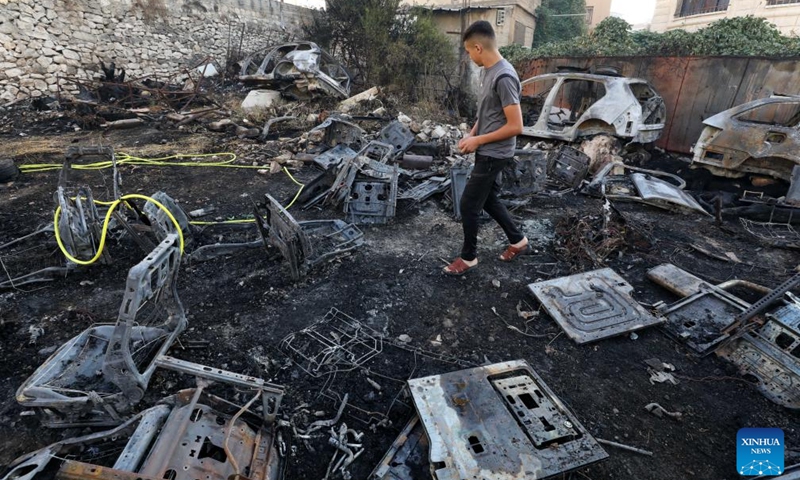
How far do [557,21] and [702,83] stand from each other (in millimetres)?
16942

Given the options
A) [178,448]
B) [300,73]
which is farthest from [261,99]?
[178,448]

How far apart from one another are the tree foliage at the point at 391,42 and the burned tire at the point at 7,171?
343 inches

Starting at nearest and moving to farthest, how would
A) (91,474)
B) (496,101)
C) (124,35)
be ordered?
(91,474) → (496,101) → (124,35)

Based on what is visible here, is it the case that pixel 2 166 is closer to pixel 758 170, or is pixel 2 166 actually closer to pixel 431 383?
pixel 431 383

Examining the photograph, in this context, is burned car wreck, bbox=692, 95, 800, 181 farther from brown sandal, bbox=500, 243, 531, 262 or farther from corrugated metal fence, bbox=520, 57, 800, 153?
brown sandal, bbox=500, 243, 531, 262

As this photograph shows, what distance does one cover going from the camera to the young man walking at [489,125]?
2.98 metres

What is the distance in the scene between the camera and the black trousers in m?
3.30

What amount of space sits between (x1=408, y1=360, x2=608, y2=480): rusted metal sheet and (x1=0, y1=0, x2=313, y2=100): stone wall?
11.6 metres

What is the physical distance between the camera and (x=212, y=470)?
1.70m

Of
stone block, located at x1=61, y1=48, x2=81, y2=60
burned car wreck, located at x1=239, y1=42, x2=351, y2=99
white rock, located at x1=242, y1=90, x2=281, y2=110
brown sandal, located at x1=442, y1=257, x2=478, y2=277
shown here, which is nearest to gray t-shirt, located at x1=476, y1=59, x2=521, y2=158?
brown sandal, located at x1=442, y1=257, x2=478, y2=277

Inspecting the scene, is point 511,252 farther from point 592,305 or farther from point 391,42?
point 391,42

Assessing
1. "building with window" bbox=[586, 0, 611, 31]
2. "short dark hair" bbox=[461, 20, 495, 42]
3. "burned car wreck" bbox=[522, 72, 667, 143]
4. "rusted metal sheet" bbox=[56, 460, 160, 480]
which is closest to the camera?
"rusted metal sheet" bbox=[56, 460, 160, 480]

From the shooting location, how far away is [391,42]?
459 inches

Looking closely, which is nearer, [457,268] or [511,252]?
[457,268]
